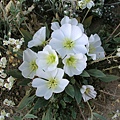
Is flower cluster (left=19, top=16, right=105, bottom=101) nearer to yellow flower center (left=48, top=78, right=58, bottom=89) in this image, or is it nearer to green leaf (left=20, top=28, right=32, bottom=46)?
yellow flower center (left=48, top=78, right=58, bottom=89)

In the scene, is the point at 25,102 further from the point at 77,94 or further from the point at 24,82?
the point at 77,94

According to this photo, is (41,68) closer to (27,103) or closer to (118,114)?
(27,103)

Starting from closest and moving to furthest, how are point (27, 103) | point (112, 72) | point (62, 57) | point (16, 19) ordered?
point (62, 57) → point (27, 103) → point (16, 19) → point (112, 72)

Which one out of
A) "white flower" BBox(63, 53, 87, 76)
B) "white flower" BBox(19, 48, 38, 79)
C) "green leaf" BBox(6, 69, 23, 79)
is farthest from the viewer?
"green leaf" BBox(6, 69, 23, 79)

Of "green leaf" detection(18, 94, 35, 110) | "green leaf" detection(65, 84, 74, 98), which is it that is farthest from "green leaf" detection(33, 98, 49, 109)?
"green leaf" detection(65, 84, 74, 98)

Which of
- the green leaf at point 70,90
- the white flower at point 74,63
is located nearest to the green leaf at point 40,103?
the green leaf at point 70,90

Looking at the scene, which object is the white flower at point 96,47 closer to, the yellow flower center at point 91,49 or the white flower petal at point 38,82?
the yellow flower center at point 91,49

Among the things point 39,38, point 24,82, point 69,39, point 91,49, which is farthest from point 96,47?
point 24,82

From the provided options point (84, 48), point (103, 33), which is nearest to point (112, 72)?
point (103, 33)
